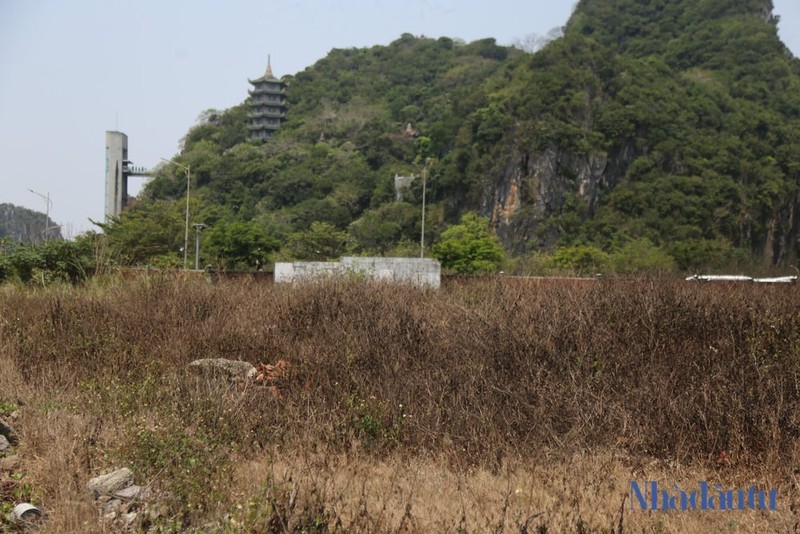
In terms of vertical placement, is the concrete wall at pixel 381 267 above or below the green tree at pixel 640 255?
below

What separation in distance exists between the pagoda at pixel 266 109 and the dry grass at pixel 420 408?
77.2m

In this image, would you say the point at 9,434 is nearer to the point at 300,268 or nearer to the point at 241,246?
the point at 300,268

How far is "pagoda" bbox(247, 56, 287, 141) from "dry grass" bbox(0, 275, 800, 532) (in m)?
77.2

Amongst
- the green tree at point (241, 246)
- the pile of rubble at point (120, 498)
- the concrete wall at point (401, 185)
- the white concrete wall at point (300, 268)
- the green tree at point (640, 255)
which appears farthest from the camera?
the concrete wall at point (401, 185)

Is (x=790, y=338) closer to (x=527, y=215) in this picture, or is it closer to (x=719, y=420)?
(x=719, y=420)

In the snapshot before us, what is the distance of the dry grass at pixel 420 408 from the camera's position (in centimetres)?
399

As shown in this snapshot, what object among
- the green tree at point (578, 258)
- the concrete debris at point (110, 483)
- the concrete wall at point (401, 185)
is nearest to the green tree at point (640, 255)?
the green tree at point (578, 258)

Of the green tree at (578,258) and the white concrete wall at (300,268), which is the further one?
the green tree at (578,258)

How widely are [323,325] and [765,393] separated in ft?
16.4

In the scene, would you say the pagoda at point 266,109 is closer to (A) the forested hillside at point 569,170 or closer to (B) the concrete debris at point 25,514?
(A) the forested hillside at point 569,170

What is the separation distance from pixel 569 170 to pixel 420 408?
2173 inches

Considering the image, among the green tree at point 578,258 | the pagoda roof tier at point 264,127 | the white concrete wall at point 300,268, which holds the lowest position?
the white concrete wall at point 300,268

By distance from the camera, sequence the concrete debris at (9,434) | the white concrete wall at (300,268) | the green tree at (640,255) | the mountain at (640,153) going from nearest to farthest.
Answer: the concrete debris at (9,434) → the white concrete wall at (300,268) → the green tree at (640,255) → the mountain at (640,153)

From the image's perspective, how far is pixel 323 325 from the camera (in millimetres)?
9023
